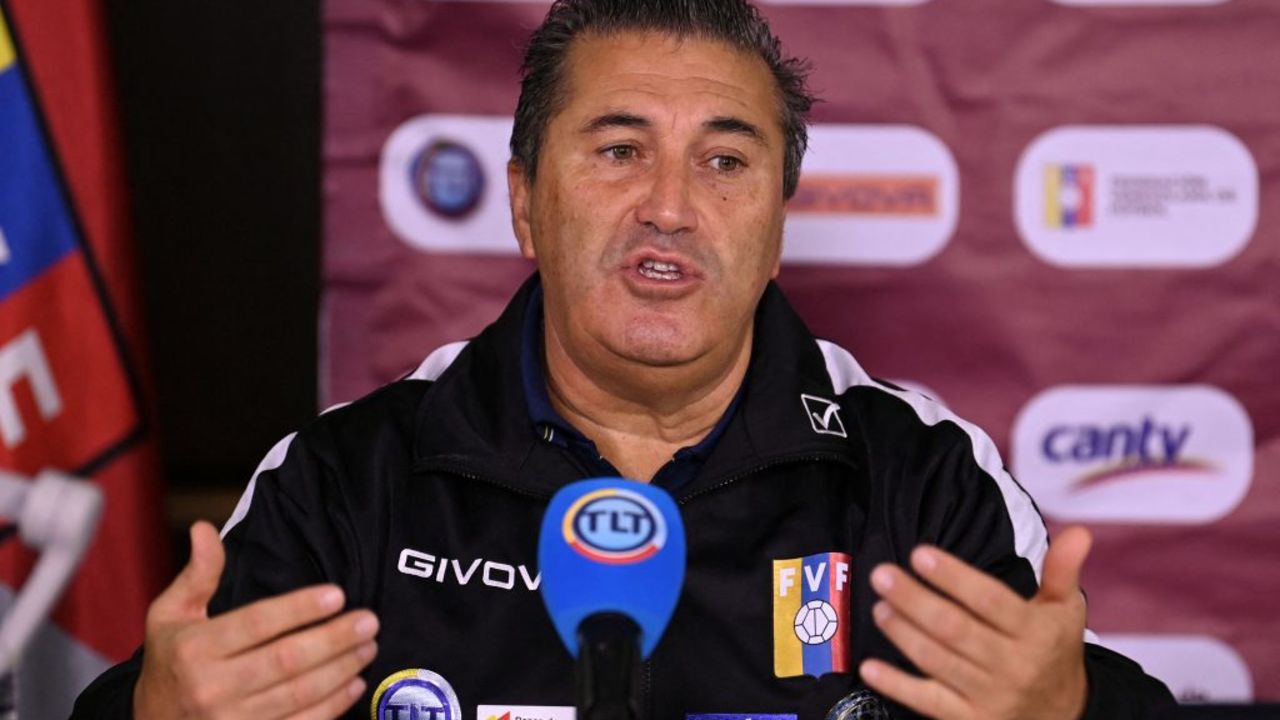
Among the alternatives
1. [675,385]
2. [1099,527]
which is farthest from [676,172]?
[1099,527]

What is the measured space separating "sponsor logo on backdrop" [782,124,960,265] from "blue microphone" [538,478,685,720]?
145cm

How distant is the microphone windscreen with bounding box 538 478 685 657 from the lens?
3.69ft

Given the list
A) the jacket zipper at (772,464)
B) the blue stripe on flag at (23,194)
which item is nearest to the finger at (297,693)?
the jacket zipper at (772,464)

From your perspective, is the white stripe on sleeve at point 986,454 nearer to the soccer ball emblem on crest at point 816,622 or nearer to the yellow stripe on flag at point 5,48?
the soccer ball emblem on crest at point 816,622

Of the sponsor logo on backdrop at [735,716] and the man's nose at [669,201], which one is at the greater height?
the man's nose at [669,201]

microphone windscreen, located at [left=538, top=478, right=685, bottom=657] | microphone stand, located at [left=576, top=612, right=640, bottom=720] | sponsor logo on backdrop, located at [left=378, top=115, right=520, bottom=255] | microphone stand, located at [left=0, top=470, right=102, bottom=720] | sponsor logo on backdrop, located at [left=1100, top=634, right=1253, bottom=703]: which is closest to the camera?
microphone stand, located at [left=0, top=470, right=102, bottom=720]

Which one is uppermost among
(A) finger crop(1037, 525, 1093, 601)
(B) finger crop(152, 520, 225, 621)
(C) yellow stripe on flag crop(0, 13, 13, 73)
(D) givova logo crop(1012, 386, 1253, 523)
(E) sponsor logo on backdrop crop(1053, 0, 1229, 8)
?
(E) sponsor logo on backdrop crop(1053, 0, 1229, 8)

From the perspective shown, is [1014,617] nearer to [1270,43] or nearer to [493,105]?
[493,105]

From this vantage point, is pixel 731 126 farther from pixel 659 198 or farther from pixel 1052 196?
pixel 1052 196

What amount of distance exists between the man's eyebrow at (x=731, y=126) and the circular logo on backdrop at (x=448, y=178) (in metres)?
0.89

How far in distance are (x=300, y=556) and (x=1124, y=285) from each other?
165cm

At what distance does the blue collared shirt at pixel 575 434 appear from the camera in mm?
1732

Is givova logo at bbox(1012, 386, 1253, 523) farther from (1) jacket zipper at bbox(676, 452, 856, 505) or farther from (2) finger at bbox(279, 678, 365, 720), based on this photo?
(2) finger at bbox(279, 678, 365, 720)

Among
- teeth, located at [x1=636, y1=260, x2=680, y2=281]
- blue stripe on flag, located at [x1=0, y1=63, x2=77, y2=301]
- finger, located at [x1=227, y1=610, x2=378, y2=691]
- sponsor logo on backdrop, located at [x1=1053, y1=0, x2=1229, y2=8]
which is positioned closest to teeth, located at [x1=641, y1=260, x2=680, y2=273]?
teeth, located at [x1=636, y1=260, x2=680, y2=281]
